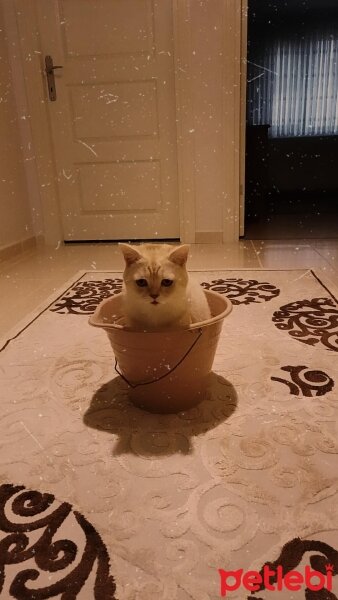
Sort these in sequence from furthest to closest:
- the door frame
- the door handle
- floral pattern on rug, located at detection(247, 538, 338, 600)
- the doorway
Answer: the doorway < the door handle < the door frame < floral pattern on rug, located at detection(247, 538, 338, 600)

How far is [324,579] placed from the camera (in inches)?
23.5

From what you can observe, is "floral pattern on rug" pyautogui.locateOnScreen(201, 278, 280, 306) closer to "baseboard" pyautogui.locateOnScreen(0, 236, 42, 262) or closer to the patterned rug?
the patterned rug

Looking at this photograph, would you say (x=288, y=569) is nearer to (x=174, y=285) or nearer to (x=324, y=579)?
(x=324, y=579)

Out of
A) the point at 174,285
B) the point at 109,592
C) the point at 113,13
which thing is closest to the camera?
the point at 109,592

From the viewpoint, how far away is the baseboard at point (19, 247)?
275cm

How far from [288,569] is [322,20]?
773 centimetres

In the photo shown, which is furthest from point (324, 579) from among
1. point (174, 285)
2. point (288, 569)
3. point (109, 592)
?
point (174, 285)

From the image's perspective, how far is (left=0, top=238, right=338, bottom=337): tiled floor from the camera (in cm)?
200

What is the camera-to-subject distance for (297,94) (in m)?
6.88

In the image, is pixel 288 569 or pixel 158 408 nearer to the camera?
pixel 288 569

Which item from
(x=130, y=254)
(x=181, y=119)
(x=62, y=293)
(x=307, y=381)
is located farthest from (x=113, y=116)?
(x=307, y=381)

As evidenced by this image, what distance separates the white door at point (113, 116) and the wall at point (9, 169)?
0.27 m

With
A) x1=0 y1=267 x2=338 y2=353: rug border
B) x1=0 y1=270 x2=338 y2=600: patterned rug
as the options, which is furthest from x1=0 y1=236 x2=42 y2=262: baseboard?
x1=0 y1=270 x2=338 y2=600: patterned rug

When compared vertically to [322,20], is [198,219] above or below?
Result: below
